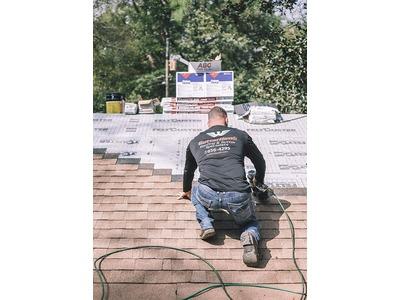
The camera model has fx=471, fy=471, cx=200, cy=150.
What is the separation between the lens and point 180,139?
11.9 ft

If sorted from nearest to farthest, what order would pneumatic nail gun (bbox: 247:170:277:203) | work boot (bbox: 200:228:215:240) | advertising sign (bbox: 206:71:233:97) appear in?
work boot (bbox: 200:228:215:240) → pneumatic nail gun (bbox: 247:170:277:203) → advertising sign (bbox: 206:71:233:97)

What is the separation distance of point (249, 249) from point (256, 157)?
0.70 metres

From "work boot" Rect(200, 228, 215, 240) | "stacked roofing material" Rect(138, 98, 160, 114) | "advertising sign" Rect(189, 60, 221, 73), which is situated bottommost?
"work boot" Rect(200, 228, 215, 240)

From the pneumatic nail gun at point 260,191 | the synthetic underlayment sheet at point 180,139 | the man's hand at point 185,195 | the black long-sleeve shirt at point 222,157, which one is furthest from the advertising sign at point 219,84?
the man's hand at point 185,195

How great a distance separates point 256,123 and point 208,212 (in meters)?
0.86

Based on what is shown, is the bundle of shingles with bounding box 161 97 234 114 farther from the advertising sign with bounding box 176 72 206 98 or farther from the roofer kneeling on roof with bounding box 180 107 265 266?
the roofer kneeling on roof with bounding box 180 107 265 266

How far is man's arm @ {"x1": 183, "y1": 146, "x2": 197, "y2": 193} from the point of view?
11.1 feet

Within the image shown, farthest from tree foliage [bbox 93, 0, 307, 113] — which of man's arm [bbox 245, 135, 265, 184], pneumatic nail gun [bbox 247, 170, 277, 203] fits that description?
pneumatic nail gun [bbox 247, 170, 277, 203]

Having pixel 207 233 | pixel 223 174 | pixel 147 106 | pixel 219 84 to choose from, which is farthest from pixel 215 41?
pixel 207 233

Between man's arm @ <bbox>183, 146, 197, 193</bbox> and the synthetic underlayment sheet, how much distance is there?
0.18 m

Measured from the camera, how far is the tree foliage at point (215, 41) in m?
3.38

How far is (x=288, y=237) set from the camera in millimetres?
3154

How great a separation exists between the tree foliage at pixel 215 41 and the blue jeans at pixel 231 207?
2.76 feet
